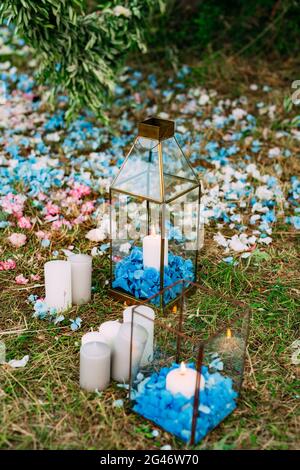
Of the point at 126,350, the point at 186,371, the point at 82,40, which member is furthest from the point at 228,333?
the point at 82,40

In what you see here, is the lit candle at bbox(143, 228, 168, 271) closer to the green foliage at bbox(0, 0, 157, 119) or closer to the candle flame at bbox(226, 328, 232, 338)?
the candle flame at bbox(226, 328, 232, 338)

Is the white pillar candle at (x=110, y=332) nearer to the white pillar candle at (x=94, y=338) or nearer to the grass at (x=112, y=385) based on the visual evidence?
the white pillar candle at (x=94, y=338)

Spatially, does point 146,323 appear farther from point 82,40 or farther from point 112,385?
point 82,40

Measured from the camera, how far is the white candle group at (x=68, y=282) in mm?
2457

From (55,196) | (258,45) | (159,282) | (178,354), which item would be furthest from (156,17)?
(178,354)

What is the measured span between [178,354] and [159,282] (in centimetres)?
36

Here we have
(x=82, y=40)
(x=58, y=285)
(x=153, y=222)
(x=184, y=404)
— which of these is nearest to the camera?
(x=184, y=404)

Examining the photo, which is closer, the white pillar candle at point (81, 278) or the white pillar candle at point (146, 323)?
the white pillar candle at point (146, 323)

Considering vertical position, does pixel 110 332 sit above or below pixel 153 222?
below

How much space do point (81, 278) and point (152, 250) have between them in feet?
1.04

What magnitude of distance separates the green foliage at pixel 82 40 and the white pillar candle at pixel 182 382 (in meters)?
2.16

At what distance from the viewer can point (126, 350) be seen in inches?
82.3

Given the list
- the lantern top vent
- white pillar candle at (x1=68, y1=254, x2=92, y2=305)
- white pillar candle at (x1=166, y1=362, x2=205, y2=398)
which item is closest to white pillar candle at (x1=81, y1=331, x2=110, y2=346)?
white pillar candle at (x1=166, y1=362, x2=205, y2=398)

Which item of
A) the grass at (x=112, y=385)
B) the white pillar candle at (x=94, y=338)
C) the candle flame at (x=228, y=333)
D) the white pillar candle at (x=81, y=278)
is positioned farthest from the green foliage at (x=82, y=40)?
the candle flame at (x=228, y=333)
